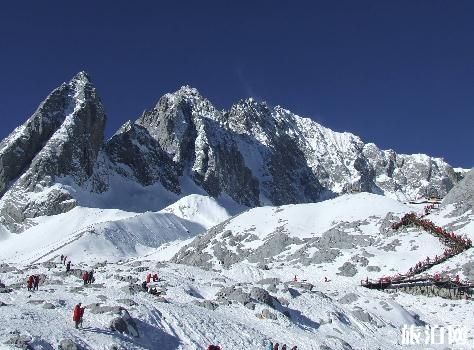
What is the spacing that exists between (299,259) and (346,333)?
30565mm

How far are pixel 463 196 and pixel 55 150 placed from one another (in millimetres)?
125121

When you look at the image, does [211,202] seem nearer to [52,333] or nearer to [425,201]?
[425,201]

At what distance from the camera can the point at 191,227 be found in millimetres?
123375

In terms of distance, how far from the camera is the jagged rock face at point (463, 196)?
73.5 meters

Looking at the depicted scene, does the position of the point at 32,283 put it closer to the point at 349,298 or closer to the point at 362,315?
the point at 362,315

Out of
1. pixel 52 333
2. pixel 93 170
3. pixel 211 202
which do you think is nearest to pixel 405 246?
pixel 52 333

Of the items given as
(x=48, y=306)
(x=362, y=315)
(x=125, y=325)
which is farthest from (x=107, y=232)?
(x=125, y=325)

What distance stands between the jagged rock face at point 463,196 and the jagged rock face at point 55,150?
99425 mm

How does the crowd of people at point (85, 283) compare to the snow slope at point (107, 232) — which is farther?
the snow slope at point (107, 232)

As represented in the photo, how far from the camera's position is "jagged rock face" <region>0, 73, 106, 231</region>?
150m

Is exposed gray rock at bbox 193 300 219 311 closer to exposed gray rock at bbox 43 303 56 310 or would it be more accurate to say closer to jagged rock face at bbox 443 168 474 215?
exposed gray rock at bbox 43 303 56 310

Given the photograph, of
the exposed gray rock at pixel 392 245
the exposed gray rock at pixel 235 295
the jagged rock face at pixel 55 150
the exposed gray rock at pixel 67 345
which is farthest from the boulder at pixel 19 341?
the jagged rock face at pixel 55 150

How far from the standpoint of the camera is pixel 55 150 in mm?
169500

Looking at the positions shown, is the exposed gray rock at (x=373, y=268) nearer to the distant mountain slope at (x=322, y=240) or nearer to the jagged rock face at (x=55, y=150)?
the distant mountain slope at (x=322, y=240)
